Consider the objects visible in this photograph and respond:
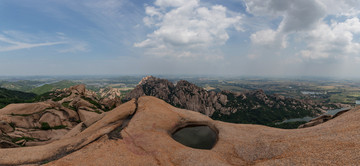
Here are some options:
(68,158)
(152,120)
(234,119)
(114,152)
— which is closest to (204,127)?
(152,120)

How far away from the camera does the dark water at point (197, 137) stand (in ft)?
74.2

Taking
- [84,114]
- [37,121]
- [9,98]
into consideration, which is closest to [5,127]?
[37,121]

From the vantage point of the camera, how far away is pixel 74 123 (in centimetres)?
4366

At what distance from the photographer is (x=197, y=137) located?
24.9 meters

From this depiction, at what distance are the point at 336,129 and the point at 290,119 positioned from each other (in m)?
220

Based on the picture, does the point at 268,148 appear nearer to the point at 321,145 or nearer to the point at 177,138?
the point at 321,145

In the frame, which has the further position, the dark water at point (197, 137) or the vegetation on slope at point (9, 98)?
the vegetation on slope at point (9, 98)

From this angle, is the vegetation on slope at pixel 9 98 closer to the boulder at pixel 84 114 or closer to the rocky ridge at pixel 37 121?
the rocky ridge at pixel 37 121

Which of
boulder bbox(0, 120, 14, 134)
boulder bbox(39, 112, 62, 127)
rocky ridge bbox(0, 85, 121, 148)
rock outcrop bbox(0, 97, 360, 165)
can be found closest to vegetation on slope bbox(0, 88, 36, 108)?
rocky ridge bbox(0, 85, 121, 148)

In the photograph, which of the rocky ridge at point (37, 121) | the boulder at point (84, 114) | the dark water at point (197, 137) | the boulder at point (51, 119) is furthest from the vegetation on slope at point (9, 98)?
the dark water at point (197, 137)

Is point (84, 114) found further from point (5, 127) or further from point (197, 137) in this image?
point (197, 137)

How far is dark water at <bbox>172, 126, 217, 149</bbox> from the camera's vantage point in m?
22.6

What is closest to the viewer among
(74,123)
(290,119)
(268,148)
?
(268,148)

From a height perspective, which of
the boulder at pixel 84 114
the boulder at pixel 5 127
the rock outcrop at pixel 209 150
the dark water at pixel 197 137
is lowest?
the boulder at pixel 84 114
